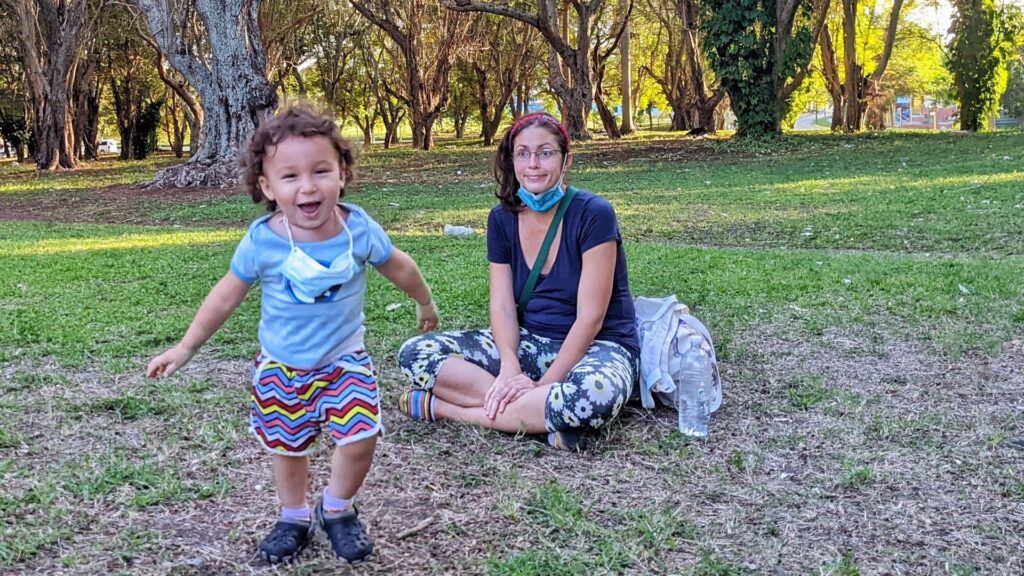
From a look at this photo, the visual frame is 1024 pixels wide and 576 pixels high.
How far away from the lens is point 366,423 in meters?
2.55

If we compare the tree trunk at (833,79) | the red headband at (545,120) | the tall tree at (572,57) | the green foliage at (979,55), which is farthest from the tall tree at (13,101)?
the red headband at (545,120)

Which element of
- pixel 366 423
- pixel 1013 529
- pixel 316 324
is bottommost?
pixel 1013 529

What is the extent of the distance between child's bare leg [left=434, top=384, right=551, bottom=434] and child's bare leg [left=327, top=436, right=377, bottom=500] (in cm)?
101

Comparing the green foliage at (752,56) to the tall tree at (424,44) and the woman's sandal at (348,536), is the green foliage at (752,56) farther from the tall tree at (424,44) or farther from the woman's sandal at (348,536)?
the woman's sandal at (348,536)

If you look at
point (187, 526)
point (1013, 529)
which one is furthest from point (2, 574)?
point (1013, 529)

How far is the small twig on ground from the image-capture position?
2.82 meters

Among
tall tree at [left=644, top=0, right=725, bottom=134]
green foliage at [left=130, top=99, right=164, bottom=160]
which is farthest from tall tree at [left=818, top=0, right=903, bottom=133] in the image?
green foliage at [left=130, top=99, right=164, bottom=160]

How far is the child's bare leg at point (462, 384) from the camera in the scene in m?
3.76

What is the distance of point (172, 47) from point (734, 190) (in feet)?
32.0

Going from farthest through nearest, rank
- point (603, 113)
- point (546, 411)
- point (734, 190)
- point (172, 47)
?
1. point (603, 113)
2. point (172, 47)
3. point (734, 190)
4. point (546, 411)

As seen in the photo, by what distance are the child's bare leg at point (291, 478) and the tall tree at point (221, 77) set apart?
41.1ft

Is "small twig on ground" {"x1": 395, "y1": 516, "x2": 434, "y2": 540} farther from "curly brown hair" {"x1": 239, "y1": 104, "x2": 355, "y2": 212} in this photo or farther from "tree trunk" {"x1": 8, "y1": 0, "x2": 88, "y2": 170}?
"tree trunk" {"x1": 8, "y1": 0, "x2": 88, "y2": 170}

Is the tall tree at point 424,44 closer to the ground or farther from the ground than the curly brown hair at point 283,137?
farther from the ground

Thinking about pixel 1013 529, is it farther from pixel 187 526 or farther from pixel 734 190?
pixel 734 190
